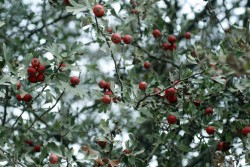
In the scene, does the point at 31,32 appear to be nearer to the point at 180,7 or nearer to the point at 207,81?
the point at 180,7

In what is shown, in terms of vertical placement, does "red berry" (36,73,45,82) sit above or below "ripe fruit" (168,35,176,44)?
below

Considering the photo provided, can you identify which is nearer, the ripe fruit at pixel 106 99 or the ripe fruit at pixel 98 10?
the ripe fruit at pixel 98 10

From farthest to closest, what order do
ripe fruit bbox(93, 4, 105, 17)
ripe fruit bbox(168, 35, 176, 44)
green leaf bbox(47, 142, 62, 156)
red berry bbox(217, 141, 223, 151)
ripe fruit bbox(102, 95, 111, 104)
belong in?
ripe fruit bbox(168, 35, 176, 44), red berry bbox(217, 141, 223, 151), ripe fruit bbox(102, 95, 111, 104), ripe fruit bbox(93, 4, 105, 17), green leaf bbox(47, 142, 62, 156)

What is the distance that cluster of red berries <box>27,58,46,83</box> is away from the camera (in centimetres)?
294

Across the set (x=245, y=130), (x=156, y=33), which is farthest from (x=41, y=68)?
(x=156, y=33)

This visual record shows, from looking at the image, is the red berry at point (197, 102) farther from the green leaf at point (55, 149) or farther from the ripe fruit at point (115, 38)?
the green leaf at point (55, 149)

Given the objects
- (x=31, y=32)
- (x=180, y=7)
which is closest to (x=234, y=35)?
(x=180, y=7)

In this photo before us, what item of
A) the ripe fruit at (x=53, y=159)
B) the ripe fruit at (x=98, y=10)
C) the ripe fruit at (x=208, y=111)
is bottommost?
the ripe fruit at (x=53, y=159)

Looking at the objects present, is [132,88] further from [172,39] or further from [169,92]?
[172,39]

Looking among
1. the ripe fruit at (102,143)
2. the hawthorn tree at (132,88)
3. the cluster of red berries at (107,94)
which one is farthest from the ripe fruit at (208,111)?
the ripe fruit at (102,143)

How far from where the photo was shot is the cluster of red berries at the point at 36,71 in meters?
2.94

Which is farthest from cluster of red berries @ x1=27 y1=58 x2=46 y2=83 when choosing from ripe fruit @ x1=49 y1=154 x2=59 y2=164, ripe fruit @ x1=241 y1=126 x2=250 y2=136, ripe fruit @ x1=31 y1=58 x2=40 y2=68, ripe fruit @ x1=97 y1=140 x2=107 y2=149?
ripe fruit @ x1=241 y1=126 x2=250 y2=136

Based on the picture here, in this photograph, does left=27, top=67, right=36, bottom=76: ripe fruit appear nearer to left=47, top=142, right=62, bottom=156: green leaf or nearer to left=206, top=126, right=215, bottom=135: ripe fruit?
left=47, top=142, right=62, bottom=156: green leaf

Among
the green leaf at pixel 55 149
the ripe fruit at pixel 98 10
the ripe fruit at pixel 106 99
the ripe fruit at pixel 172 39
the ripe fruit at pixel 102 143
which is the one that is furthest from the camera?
the ripe fruit at pixel 172 39
